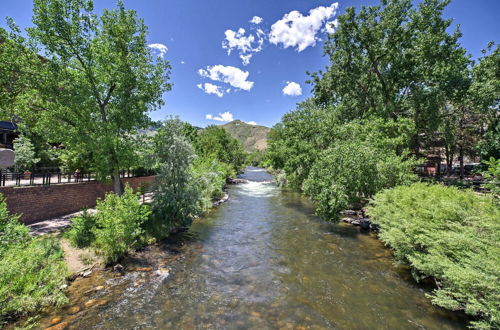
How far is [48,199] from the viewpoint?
504 inches

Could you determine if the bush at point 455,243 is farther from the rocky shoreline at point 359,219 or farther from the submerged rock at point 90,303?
the submerged rock at point 90,303

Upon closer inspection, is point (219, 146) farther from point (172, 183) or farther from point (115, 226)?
point (115, 226)

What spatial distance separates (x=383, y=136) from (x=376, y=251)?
1011 centimetres

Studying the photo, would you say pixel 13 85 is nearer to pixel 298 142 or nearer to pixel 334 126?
pixel 298 142

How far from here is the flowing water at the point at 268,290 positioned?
611 cm

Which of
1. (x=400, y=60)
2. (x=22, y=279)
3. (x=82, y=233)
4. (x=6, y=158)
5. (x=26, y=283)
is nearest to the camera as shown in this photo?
(x=22, y=279)

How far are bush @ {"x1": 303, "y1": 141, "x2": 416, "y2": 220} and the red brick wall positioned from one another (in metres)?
16.2

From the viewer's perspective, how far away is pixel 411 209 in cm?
834

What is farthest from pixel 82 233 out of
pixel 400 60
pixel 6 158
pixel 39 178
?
pixel 400 60

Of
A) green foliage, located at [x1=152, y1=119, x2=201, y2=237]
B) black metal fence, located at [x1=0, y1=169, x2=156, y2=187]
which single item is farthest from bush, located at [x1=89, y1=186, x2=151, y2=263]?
black metal fence, located at [x1=0, y1=169, x2=156, y2=187]

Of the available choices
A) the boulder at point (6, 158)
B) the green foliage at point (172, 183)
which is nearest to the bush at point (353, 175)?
the green foliage at point (172, 183)

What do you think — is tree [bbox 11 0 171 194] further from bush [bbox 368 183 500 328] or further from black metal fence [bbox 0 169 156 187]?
bush [bbox 368 183 500 328]

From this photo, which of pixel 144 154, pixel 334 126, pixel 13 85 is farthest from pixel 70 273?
pixel 334 126

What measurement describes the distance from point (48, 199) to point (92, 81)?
24.7 ft
